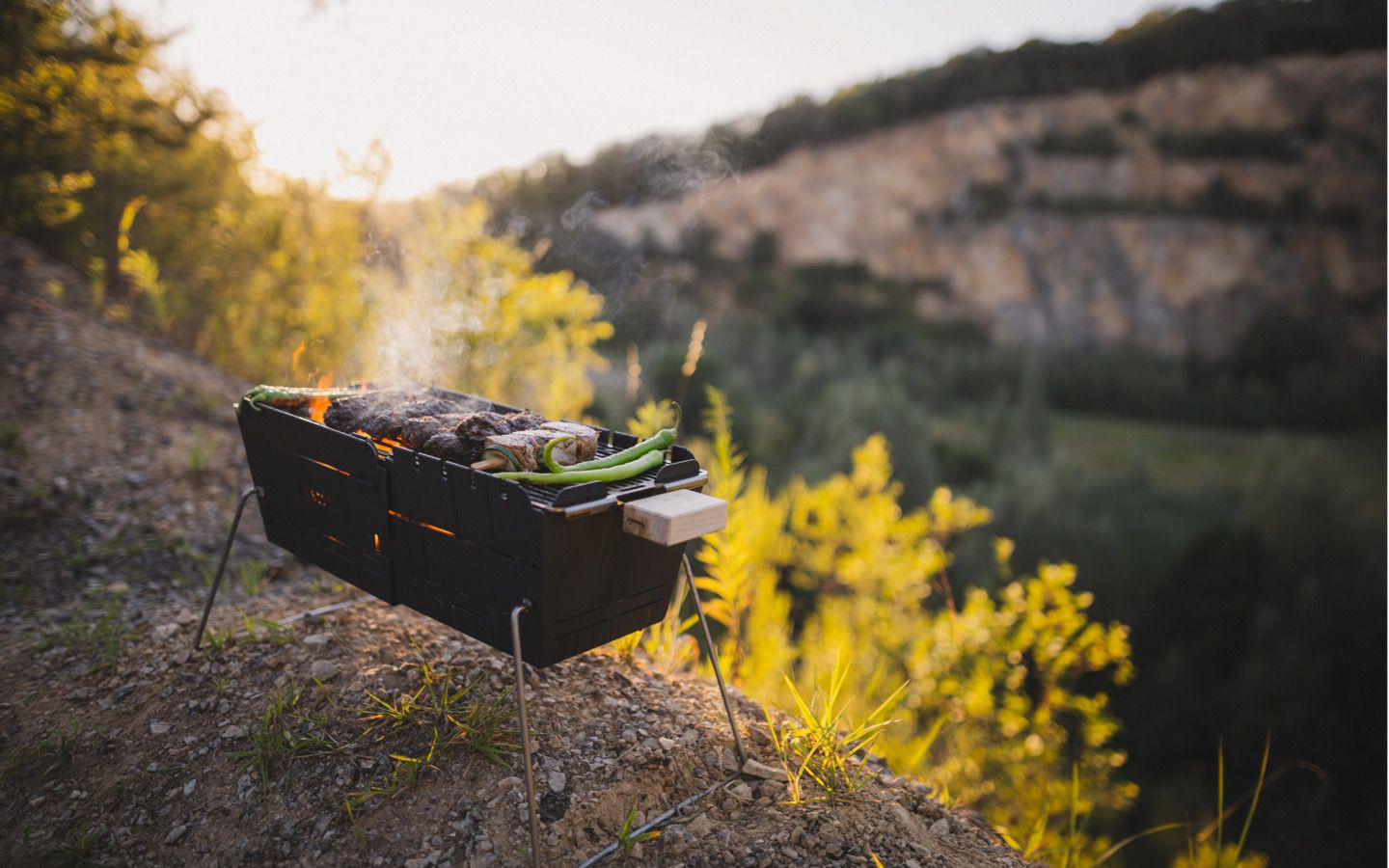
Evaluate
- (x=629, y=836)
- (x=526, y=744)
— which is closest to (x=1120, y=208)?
(x=629, y=836)

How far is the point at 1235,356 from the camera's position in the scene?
1806cm

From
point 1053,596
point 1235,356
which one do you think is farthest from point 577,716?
point 1235,356

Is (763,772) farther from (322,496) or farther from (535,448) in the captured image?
(322,496)

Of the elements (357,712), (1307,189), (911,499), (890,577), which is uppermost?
(1307,189)

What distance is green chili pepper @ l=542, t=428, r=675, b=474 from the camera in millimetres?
1735

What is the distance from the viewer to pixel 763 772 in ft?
6.88

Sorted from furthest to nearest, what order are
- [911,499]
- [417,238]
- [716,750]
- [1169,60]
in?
1. [1169,60]
2. [911,499]
3. [417,238]
4. [716,750]

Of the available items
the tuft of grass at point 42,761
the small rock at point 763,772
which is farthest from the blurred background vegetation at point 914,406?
the tuft of grass at point 42,761

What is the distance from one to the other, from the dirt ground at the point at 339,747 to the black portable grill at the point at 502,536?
0.28m

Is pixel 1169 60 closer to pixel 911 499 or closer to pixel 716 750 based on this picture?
pixel 911 499

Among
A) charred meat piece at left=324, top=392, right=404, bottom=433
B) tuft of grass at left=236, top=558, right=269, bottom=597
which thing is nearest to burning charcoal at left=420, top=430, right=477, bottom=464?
charred meat piece at left=324, top=392, right=404, bottom=433

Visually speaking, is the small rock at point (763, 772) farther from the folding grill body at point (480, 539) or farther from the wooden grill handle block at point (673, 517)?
the wooden grill handle block at point (673, 517)

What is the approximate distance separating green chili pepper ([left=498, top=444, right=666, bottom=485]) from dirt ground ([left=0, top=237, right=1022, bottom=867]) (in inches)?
33.8

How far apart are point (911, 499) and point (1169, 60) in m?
15.0
